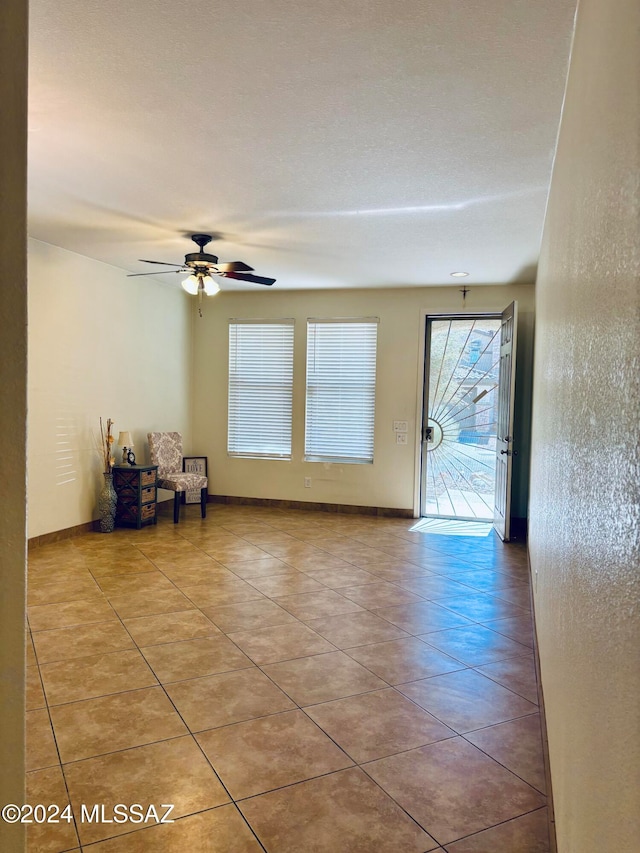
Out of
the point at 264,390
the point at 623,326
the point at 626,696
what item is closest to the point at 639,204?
the point at 623,326

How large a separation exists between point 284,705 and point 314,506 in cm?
472

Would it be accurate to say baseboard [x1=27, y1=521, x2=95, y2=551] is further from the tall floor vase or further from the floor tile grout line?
the floor tile grout line

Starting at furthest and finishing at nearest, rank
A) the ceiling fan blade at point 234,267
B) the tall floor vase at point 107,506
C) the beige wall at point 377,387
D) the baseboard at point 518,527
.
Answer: the beige wall at point 377,387, the baseboard at point 518,527, the tall floor vase at point 107,506, the ceiling fan blade at point 234,267

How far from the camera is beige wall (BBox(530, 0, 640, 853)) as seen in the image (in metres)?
0.84

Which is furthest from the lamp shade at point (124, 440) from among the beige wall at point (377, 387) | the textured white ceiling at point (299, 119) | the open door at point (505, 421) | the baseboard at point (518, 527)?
the baseboard at point (518, 527)

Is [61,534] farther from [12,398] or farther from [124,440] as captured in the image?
[12,398]

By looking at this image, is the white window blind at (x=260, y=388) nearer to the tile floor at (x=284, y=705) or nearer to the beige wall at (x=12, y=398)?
the tile floor at (x=284, y=705)

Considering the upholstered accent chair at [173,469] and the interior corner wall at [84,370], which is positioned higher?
the interior corner wall at [84,370]

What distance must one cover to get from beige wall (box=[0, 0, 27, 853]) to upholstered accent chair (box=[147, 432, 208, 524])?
5.34 meters

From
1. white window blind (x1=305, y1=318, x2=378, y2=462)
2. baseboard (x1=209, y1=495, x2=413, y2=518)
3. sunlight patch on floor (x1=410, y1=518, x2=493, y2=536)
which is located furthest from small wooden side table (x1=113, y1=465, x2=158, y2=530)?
sunlight patch on floor (x1=410, y1=518, x2=493, y2=536)

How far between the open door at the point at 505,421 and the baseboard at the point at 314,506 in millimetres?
1207

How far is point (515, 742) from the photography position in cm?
246

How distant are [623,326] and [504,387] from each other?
210 inches

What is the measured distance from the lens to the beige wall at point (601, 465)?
0.84 meters
